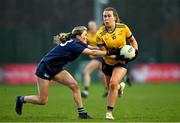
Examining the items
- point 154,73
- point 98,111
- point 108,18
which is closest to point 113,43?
point 108,18

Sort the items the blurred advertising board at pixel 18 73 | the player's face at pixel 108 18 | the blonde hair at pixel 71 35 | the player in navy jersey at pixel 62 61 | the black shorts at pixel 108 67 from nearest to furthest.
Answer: the player in navy jersey at pixel 62 61, the blonde hair at pixel 71 35, the player's face at pixel 108 18, the black shorts at pixel 108 67, the blurred advertising board at pixel 18 73

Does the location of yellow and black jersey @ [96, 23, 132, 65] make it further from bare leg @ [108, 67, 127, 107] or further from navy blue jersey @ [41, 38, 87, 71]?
navy blue jersey @ [41, 38, 87, 71]

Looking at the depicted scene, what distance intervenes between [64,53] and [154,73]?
886 inches

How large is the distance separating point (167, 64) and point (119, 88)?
2279 centimetres

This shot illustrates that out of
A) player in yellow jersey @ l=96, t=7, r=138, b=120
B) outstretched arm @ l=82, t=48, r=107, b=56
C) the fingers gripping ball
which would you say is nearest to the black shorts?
player in yellow jersey @ l=96, t=7, r=138, b=120

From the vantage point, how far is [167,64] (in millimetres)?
37219

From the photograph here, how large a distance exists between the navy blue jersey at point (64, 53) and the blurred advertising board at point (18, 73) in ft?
64.7

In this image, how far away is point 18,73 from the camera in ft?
112

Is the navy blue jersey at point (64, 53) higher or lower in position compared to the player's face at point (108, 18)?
lower

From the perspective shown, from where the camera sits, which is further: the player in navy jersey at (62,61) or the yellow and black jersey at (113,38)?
the yellow and black jersey at (113,38)

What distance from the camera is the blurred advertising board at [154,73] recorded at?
116 feet

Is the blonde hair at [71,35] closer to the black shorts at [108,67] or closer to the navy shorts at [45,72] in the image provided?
the navy shorts at [45,72]

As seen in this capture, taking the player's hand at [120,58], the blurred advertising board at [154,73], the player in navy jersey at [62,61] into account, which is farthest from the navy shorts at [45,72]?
the blurred advertising board at [154,73]

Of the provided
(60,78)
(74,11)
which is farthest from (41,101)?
(74,11)
